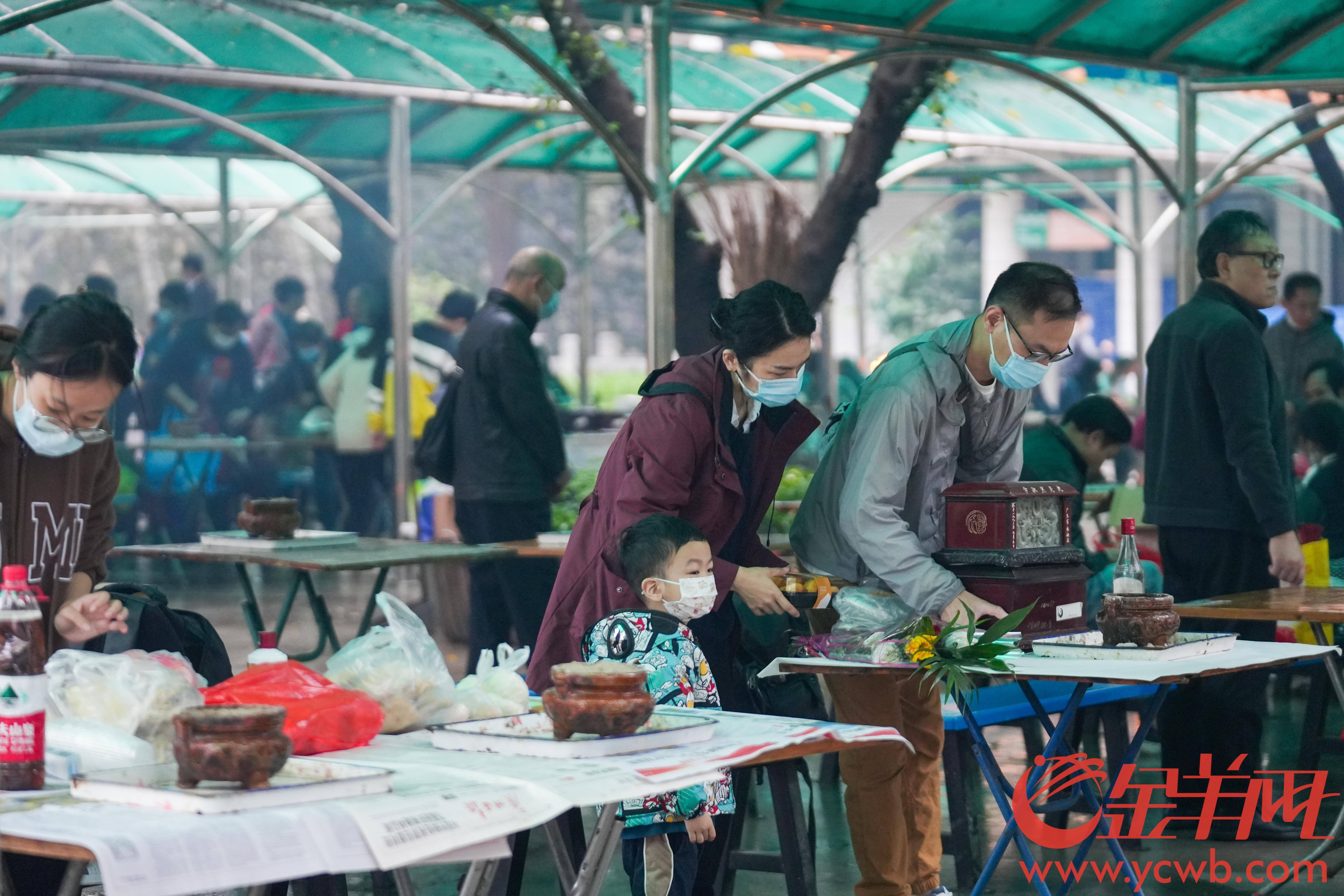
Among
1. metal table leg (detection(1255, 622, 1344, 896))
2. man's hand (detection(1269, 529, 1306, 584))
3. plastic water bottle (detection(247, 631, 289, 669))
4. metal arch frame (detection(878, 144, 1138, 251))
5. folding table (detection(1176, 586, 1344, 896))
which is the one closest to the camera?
plastic water bottle (detection(247, 631, 289, 669))

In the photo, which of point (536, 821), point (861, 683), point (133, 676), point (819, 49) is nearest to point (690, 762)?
point (536, 821)

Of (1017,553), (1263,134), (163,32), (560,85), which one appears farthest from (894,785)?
(163,32)

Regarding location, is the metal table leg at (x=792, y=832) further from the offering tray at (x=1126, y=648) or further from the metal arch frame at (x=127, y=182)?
the metal arch frame at (x=127, y=182)

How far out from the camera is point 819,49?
13.7 metres

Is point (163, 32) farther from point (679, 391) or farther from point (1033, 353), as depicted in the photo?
point (1033, 353)

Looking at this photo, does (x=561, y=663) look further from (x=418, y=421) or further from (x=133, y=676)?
(x=418, y=421)

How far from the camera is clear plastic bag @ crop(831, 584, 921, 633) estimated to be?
4.28 meters

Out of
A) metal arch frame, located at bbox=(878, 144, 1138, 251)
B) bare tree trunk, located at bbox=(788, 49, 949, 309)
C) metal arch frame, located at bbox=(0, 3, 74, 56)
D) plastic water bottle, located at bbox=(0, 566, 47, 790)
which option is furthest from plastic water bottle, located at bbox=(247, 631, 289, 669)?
metal arch frame, located at bbox=(878, 144, 1138, 251)

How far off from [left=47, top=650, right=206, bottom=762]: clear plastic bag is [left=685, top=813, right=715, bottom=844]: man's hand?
1.01 meters

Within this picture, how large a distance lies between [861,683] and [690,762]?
169cm

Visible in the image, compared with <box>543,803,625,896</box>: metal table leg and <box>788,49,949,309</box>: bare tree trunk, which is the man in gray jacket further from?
<box>788,49,949,309</box>: bare tree trunk

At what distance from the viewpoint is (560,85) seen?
546 cm

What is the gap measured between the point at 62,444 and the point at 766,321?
1.61 metres

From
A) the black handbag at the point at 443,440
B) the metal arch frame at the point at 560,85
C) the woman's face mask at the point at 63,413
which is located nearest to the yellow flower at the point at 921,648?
the woman's face mask at the point at 63,413
